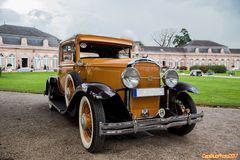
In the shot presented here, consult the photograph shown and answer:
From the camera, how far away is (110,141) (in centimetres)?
402

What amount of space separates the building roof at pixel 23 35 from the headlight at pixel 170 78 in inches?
1871

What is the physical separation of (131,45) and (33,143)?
9.92 feet

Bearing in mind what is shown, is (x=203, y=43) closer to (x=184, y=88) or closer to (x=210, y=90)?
(x=210, y=90)

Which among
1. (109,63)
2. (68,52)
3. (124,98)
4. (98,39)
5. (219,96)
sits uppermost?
(98,39)

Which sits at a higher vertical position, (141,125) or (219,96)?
(141,125)

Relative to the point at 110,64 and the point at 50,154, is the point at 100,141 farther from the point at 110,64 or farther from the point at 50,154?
the point at 110,64

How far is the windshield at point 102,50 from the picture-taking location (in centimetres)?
498

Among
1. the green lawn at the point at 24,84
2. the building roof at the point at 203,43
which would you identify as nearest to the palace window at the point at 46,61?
the green lawn at the point at 24,84

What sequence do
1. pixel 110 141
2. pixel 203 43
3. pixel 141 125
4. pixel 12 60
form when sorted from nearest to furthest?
pixel 141 125, pixel 110 141, pixel 12 60, pixel 203 43

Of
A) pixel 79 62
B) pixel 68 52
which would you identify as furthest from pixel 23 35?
pixel 79 62

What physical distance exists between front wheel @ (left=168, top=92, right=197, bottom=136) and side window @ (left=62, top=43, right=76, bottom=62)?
2317mm

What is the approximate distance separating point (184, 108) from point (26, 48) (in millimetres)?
47897

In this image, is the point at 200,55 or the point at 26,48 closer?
the point at 26,48

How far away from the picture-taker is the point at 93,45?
16.7 ft
